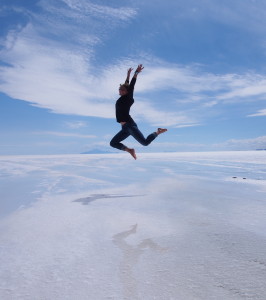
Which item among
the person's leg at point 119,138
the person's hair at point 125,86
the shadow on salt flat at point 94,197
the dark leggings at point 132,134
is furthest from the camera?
the person's leg at point 119,138

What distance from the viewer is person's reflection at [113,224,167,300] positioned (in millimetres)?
1577

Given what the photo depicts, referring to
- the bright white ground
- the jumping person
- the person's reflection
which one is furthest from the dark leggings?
the person's reflection

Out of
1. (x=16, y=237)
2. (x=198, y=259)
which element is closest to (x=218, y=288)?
(x=198, y=259)

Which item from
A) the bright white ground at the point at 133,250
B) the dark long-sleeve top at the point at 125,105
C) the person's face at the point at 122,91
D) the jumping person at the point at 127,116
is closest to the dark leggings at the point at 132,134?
the jumping person at the point at 127,116

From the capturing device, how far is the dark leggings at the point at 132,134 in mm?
6004

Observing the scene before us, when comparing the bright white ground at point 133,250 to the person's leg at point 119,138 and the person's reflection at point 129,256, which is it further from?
the person's leg at point 119,138

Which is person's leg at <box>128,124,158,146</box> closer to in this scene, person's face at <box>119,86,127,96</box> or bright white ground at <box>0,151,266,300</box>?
person's face at <box>119,86,127,96</box>

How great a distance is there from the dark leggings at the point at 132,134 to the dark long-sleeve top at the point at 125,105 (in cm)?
17

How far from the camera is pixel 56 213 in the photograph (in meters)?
3.54

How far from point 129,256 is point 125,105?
4.05 metres

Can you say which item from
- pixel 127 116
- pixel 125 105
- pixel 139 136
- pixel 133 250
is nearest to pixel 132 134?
pixel 139 136

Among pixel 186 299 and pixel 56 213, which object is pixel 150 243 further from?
pixel 56 213

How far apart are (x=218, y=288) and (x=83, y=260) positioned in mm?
979

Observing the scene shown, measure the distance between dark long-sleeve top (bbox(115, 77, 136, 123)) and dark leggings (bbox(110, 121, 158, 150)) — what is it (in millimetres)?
171
